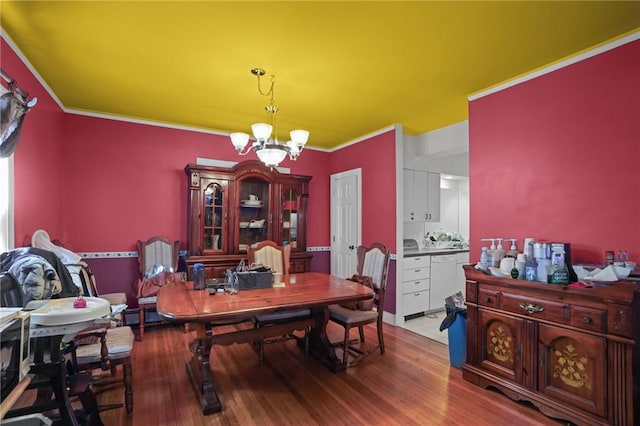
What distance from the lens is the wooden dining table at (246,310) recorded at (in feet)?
6.57

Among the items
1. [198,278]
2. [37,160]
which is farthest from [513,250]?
[37,160]

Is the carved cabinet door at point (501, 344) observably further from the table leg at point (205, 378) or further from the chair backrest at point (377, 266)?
the table leg at point (205, 378)

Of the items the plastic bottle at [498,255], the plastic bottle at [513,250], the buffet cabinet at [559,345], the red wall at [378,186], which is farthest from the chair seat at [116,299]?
the plastic bottle at [513,250]

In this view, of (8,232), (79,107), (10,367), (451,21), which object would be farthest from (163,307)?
(79,107)

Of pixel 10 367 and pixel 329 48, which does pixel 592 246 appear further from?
→ pixel 10 367

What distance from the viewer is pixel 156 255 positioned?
3.87 m

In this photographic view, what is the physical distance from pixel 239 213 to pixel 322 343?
210 cm

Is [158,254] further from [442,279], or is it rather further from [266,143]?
[442,279]

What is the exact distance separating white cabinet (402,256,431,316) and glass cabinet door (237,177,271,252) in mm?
1931

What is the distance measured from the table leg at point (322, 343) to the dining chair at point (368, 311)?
0.32ft

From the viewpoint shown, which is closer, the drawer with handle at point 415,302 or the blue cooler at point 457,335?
the blue cooler at point 457,335

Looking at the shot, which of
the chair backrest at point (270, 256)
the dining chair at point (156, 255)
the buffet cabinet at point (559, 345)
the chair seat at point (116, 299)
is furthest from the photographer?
the dining chair at point (156, 255)

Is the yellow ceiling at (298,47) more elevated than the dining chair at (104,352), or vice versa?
the yellow ceiling at (298,47)

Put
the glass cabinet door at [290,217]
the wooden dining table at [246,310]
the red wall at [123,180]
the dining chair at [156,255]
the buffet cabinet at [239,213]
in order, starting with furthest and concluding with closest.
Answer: the glass cabinet door at [290,217] < the buffet cabinet at [239,213] < the dining chair at [156,255] < the red wall at [123,180] < the wooden dining table at [246,310]
